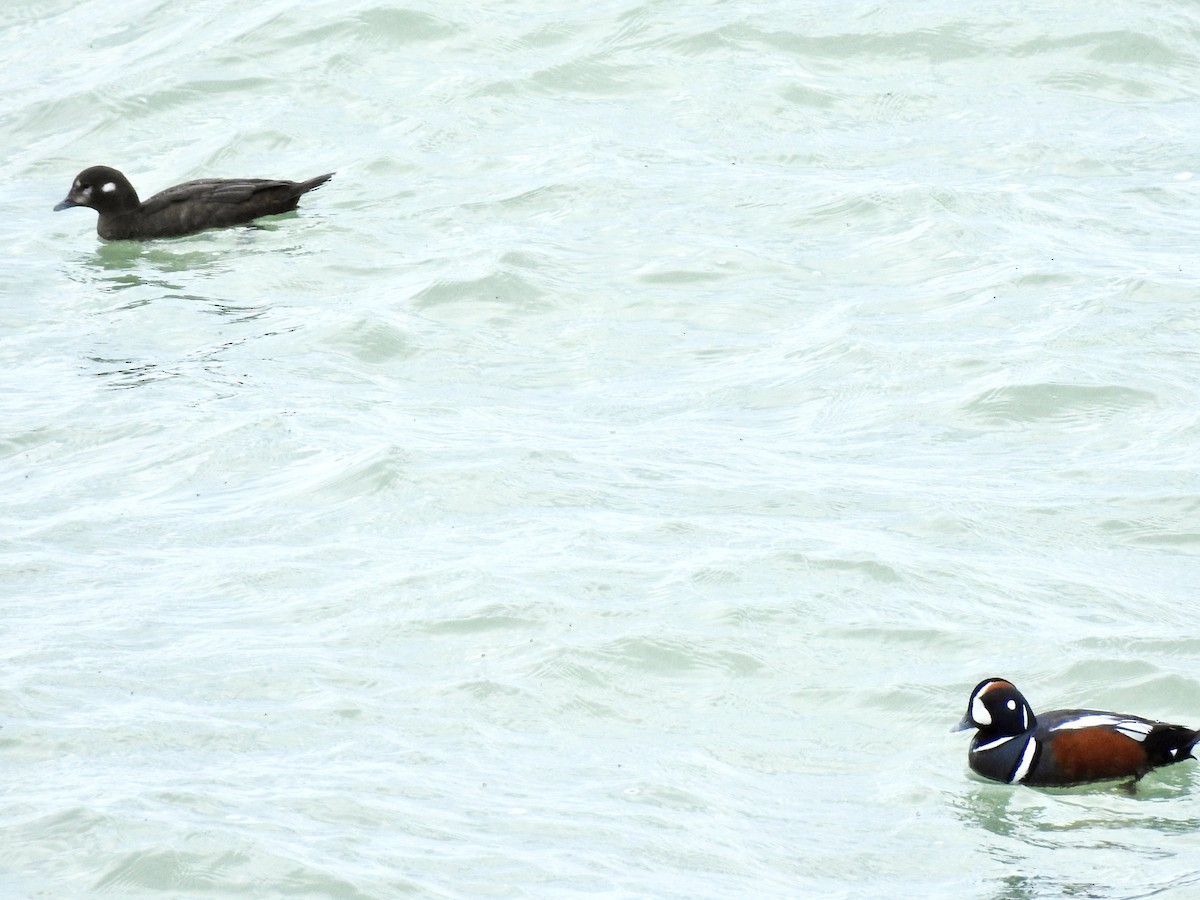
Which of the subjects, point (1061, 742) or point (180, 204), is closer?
point (1061, 742)

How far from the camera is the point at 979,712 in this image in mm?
6719

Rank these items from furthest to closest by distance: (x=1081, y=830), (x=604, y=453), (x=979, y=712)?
(x=604, y=453) → (x=979, y=712) → (x=1081, y=830)

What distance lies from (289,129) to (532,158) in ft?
7.39

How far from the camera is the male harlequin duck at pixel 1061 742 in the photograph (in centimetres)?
661

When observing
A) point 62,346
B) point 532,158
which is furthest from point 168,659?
point 532,158

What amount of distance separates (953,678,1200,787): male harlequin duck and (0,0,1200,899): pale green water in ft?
0.39

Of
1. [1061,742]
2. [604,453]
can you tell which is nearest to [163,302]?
[604,453]

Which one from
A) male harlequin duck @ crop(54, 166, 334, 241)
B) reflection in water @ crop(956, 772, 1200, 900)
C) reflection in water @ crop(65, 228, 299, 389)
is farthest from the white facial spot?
male harlequin duck @ crop(54, 166, 334, 241)

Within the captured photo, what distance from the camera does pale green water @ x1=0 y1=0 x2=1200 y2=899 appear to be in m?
6.37

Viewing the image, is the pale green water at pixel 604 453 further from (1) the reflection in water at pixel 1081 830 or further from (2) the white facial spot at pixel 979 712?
(2) the white facial spot at pixel 979 712

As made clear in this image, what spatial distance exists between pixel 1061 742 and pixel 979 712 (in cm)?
32

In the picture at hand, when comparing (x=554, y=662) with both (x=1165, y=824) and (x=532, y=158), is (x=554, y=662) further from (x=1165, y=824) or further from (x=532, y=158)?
(x=532, y=158)

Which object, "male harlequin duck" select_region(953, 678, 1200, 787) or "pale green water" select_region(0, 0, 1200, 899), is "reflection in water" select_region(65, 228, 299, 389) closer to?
"pale green water" select_region(0, 0, 1200, 899)

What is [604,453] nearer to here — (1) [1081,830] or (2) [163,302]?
(1) [1081,830]
